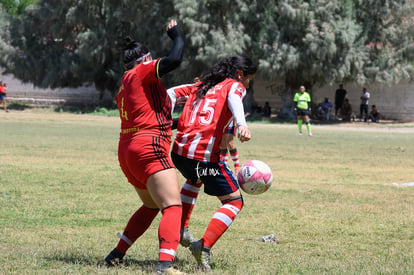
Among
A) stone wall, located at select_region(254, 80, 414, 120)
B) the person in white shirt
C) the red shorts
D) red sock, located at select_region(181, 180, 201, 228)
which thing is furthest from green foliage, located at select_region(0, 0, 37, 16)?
the red shorts

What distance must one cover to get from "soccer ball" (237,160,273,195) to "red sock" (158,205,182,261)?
1.20 m

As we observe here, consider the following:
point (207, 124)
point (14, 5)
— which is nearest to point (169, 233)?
point (207, 124)

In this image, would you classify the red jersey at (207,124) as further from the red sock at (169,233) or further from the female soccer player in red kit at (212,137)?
the red sock at (169,233)

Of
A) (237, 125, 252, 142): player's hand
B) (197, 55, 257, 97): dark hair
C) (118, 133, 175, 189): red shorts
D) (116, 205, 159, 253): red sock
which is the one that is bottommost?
(116, 205, 159, 253): red sock

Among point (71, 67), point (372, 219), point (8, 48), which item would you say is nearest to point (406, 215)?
point (372, 219)

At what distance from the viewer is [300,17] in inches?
1560

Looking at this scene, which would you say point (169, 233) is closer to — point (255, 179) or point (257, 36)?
point (255, 179)

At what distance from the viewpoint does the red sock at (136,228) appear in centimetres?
607

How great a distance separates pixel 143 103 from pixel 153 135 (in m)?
0.27

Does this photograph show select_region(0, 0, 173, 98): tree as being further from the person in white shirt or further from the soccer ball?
the soccer ball

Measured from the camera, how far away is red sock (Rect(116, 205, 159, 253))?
19.9 ft

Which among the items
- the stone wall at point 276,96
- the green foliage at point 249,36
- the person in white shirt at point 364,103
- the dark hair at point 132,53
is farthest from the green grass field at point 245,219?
the stone wall at point 276,96

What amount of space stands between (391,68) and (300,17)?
663cm

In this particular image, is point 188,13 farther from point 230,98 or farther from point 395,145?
point 230,98
